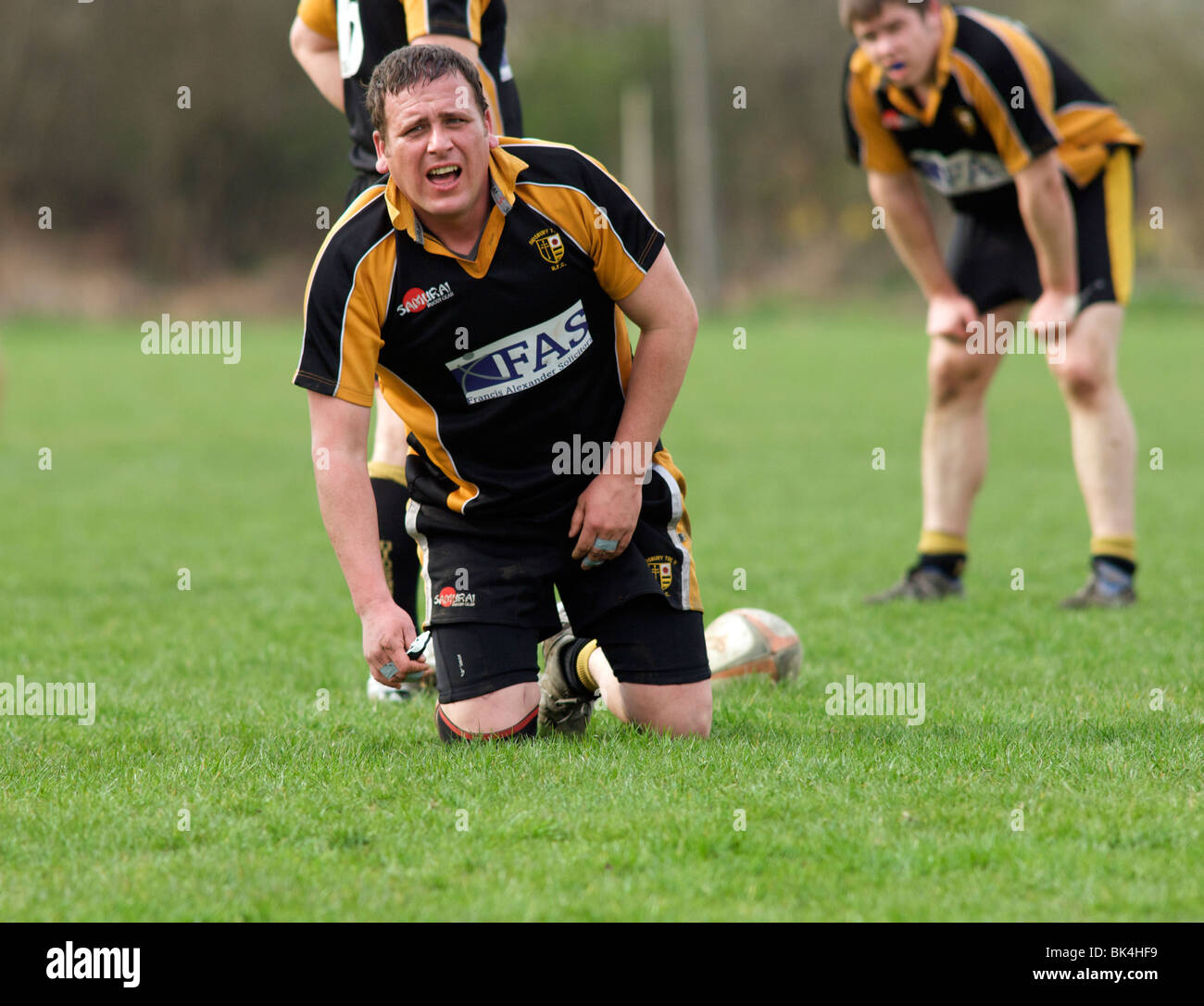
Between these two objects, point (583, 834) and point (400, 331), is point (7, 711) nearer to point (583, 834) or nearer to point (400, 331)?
point (400, 331)

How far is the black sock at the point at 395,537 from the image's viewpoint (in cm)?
457

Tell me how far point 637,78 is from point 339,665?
138 ft

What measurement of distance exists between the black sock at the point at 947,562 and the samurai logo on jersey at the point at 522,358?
2925 millimetres

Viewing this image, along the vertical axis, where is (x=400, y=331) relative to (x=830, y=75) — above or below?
below

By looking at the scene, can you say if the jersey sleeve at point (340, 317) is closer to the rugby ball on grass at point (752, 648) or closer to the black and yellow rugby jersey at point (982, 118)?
the rugby ball on grass at point (752, 648)

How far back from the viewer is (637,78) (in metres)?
44.7

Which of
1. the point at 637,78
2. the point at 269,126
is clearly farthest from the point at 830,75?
the point at 269,126

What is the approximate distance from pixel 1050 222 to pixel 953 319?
555 millimetres

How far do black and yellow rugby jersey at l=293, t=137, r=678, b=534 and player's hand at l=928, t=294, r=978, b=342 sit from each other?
8.33 ft

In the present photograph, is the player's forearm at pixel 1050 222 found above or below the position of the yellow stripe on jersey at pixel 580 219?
above

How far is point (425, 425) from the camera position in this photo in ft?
12.7

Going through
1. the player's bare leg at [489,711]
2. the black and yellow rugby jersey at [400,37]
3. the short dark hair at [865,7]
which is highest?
the short dark hair at [865,7]

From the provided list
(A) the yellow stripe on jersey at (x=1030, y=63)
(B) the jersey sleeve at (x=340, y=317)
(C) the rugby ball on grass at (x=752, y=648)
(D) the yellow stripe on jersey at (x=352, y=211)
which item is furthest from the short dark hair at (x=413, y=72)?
(A) the yellow stripe on jersey at (x=1030, y=63)
